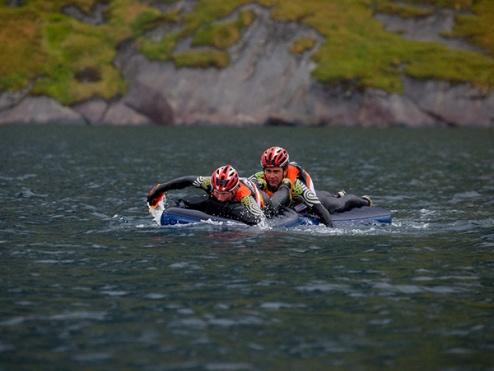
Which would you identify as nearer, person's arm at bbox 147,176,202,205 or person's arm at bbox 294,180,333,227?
person's arm at bbox 147,176,202,205

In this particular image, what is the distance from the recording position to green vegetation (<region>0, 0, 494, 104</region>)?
112500mm

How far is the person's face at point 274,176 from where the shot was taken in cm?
2938

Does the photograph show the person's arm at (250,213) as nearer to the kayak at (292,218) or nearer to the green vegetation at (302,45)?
the kayak at (292,218)

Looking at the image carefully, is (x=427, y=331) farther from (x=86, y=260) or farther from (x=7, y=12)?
(x=7, y=12)

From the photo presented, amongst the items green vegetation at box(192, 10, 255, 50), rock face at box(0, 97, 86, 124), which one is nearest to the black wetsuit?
rock face at box(0, 97, 86, 124)

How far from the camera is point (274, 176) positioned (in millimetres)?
29594

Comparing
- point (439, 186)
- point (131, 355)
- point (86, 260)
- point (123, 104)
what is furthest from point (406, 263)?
point (123, 104)

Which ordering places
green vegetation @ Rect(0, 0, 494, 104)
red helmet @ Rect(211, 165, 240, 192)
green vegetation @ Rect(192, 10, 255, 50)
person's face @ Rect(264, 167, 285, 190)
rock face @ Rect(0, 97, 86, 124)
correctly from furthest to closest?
green vegetation @ Rect(192, 10, 255, 50)
green vegetation @ Rect(0, 0, 494, 104)
rock face @ Rect(0, 97, 86, 124)
person's face @ Rect(264, 167, 285, 190)
red helmet @ Rect(211, 165, 240, 192)

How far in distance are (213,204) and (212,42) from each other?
90165 millimetres

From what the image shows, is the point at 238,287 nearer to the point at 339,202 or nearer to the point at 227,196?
the point at 227,196

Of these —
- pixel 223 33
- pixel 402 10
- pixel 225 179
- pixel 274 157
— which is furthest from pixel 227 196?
pixel 402 10

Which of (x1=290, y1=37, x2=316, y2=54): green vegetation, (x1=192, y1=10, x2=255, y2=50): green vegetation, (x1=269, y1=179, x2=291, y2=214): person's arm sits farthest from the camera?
(x1=192, y1=10, x2=255, y2=50): green vegetation

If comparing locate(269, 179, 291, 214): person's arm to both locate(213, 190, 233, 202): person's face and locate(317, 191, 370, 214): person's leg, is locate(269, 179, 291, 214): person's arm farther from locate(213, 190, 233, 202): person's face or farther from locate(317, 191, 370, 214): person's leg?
locate(317, 191, 370, 214): person's leg

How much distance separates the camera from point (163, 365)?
1427 centimetres
